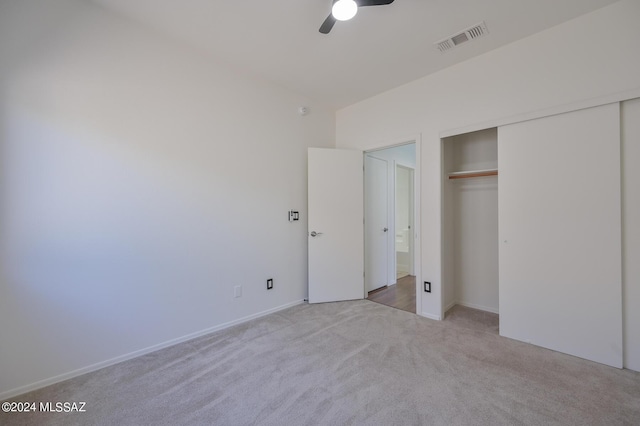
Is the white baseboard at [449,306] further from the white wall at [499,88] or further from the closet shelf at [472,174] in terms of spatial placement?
the closet shelf at [472,174]

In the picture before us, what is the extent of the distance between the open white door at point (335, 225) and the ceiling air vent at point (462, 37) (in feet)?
5.02

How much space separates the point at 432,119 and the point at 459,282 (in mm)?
2133

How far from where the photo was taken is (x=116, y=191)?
6.86ft

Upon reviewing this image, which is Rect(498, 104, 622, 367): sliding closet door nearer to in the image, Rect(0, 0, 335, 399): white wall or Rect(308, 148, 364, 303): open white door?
Rect(308, 148, 364, 303): open white door

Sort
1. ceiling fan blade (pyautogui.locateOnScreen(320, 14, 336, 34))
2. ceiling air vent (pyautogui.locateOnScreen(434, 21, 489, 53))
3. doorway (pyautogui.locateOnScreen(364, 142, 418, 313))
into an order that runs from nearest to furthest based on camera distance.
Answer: ceiling fan blade (pyautogui.locateOnScreen(320, 14, 336, 34)) → ceiling air vent (pyautogui.locateOnScreen(434, 21, 489, 53)) → doorway (pyautogui.locateOnScreen(364, 142, 418, 313))

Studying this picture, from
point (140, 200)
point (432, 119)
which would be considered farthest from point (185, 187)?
point (432, 119)

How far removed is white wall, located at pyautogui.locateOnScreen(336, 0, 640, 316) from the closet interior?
0.22 meters

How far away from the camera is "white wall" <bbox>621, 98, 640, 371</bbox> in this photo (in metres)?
1.90

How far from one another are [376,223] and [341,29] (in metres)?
2.65

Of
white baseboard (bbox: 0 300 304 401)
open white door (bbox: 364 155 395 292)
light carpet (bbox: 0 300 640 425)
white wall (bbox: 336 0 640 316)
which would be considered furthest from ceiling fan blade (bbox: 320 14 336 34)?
white baseboard (bbox: 0 300 304 401)

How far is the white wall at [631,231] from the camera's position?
1899mm

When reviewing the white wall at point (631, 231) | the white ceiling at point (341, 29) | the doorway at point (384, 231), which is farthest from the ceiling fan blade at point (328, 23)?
the white wall at point (631, 231)

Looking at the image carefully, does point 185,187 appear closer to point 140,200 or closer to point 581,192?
point 140,200

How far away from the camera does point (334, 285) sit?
11.5 feet
